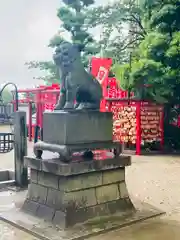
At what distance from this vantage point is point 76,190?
468 centimetres

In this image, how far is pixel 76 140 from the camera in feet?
15.6

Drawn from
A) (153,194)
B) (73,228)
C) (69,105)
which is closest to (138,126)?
(153,194)

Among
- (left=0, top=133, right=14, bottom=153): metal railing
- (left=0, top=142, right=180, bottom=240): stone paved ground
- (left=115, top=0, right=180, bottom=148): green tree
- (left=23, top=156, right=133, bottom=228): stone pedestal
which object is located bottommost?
(left=0, top=142, right=180, bottom=240): stone paved ground

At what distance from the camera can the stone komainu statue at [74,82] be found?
4.86 metres

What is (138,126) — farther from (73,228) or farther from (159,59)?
(73,228)

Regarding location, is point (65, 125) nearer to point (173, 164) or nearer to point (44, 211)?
point (44, 211)

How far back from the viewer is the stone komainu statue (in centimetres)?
486

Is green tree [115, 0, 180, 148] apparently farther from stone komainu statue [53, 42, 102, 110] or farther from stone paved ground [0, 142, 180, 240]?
stone komainu statue [53, 42, 102, 110]

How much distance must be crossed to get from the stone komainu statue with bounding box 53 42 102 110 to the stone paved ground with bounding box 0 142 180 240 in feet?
5.84

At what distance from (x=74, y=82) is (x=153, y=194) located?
2.94m

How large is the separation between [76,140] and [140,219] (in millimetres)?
1410

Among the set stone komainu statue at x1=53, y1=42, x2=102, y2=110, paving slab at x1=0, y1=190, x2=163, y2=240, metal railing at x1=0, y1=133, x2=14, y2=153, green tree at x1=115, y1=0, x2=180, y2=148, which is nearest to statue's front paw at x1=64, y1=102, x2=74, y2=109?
stone komainu statue at x1=53, y1=42, x2=102, y2=110

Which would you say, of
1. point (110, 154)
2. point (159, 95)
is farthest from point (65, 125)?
point (159, 95)

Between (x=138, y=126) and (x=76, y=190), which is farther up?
(x=138, y=126)
